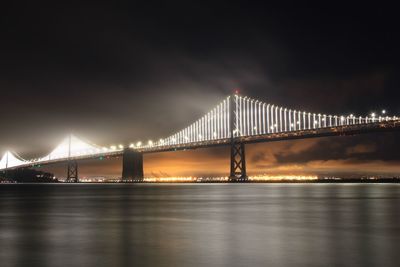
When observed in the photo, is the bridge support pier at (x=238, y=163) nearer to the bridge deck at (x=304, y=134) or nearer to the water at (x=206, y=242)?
the bridge deck at (x=304, y=134)

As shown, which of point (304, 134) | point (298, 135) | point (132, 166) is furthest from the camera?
point (132, 166)

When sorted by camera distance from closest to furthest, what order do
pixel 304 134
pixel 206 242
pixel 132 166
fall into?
1. pixel 206 242
2. pixel 304 134
3. pixel 132 166

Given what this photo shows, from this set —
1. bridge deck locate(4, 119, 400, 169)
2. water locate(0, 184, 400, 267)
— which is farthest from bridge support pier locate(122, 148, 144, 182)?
water locate(0, 184, 400, 267)

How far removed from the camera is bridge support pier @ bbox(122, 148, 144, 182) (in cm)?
8606

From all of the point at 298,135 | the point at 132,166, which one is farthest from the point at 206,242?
the point at 132,166

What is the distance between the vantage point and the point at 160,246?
11.2 m

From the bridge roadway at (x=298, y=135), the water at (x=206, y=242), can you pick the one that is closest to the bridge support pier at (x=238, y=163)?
the bridge roadway at (x=298, y=135)

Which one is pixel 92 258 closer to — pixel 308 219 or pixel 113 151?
pixel 308 219

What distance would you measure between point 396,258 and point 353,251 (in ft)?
3.24

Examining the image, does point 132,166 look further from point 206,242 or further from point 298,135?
point 206,242

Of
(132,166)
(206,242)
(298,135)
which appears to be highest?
(298,135)

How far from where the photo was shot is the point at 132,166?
87.4 m

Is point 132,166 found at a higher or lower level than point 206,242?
higher

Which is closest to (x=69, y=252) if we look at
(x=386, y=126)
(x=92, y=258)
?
(x=92, y=258)
